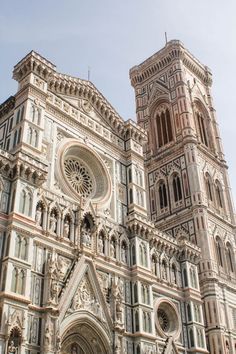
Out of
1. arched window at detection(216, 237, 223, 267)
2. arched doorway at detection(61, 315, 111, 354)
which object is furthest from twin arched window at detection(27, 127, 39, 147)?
arched window at detection(216, 237, 223, 267)

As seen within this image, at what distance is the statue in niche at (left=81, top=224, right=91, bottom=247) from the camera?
76.3 feet

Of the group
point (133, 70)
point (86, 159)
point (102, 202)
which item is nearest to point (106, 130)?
point (86, 159)

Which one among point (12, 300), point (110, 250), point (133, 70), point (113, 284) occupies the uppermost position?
point (133, 70)

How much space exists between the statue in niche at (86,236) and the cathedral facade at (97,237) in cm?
7

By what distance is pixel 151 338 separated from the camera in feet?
77.0

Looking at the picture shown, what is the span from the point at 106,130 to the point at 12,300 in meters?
14.2

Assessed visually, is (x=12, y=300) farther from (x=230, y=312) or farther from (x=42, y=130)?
(x=230, y=312)

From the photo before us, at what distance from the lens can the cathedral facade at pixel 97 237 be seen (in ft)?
64.1

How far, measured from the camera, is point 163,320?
2683 cm

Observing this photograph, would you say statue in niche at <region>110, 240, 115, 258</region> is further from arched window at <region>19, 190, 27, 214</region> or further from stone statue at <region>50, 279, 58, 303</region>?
arched window at <region>19, 190, 27, 214</region>

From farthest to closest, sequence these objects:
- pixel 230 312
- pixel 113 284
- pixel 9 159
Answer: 1. pixel 230 312
2. pixel 113 284
3. pixel 9 159

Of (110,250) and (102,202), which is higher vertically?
(102,202)

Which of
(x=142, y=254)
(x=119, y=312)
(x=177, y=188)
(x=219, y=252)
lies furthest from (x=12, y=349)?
(x=177, y=188)

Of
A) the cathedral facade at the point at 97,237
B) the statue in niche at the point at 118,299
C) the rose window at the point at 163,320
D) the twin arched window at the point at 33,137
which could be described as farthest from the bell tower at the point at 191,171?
the twin arched window at the point at 33,137
